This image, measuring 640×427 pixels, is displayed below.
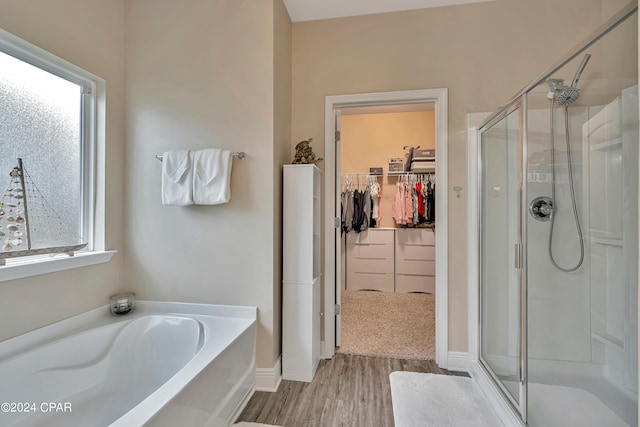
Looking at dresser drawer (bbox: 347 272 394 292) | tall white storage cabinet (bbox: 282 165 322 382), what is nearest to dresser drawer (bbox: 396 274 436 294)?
dresser drawer (bbox: 347 272 394 292)

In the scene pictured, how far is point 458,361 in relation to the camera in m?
2.17

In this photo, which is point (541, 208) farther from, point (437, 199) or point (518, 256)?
point (437, 199)

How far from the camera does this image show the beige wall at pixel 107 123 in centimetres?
145

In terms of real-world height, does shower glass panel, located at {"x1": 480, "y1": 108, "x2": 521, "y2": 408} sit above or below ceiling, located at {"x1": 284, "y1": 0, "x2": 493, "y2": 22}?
below

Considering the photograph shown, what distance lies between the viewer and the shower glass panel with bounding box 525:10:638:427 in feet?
4.05

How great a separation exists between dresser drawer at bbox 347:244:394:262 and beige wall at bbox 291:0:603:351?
1.99m

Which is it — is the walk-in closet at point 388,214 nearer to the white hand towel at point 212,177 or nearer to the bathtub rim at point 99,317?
the bathtub rim at point 99,317

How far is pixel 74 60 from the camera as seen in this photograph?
1751 mm

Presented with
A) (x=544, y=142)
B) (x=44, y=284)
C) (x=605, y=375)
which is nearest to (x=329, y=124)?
(x=544, y=142)

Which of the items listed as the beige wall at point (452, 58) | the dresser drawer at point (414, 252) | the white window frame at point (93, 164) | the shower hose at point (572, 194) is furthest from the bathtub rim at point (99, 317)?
the dresser drawer at point (414, 252)

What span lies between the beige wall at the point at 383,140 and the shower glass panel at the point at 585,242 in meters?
2.89

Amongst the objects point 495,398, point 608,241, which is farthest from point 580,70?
point 495,398

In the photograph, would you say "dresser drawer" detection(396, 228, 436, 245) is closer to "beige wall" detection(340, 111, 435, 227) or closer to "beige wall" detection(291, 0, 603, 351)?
"beige wall" detection(340, 111, 435, 227)

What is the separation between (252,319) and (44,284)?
1.16 metres
